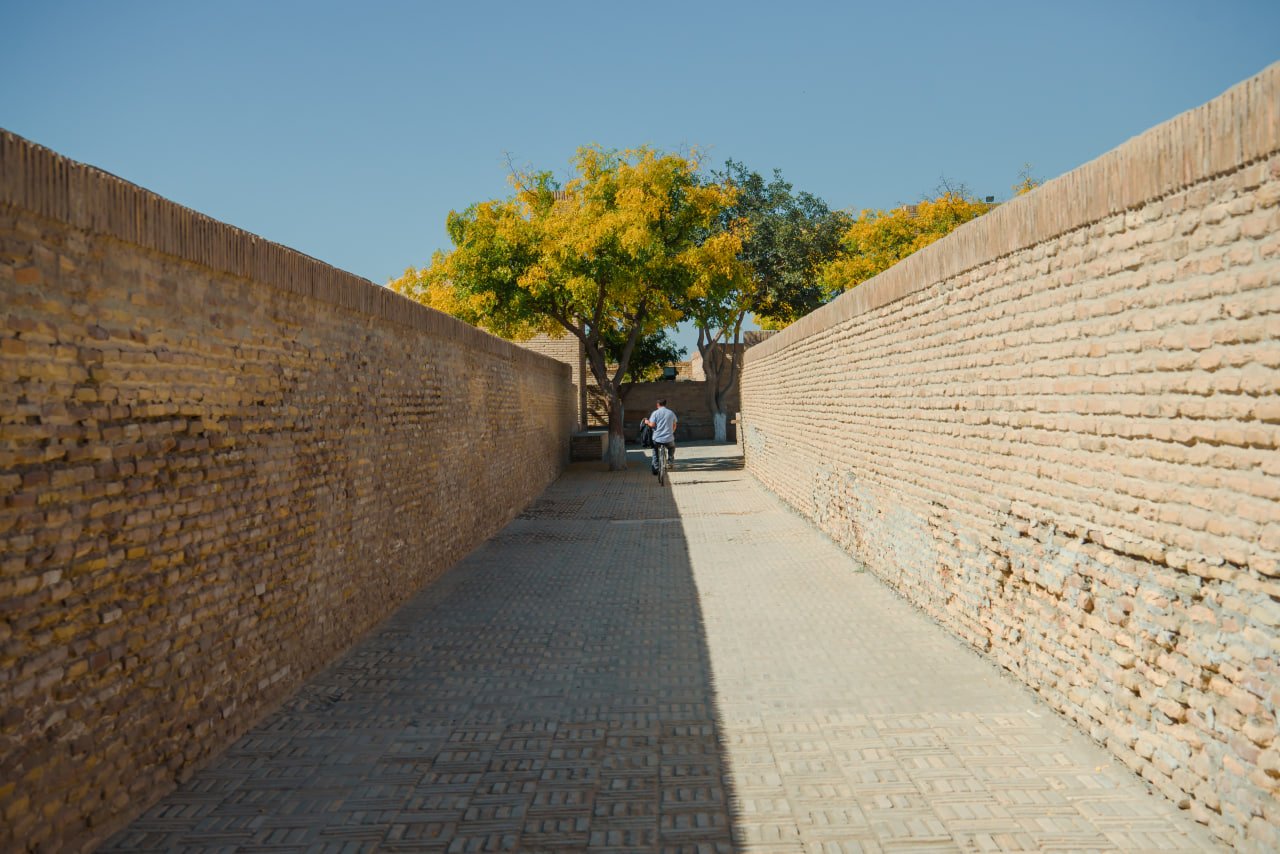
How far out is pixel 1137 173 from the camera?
12.1 feet

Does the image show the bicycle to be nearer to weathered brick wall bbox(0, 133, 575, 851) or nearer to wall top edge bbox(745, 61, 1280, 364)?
weathered brick wall bbox(0, 133, 575, 851)

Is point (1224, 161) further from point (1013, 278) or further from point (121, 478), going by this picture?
point (121, 478)

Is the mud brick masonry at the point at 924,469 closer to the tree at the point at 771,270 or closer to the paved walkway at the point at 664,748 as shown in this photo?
the paved walkway at the point at 664,748

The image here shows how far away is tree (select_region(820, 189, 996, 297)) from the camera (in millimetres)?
30016

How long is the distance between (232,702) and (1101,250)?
463 cm

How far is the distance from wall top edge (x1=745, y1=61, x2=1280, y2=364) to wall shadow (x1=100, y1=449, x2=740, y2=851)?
304 cm

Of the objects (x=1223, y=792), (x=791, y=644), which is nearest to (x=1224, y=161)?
(x=1223, y=792)

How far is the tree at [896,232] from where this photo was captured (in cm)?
3002

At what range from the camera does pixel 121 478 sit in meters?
3.51

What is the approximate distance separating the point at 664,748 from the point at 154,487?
2564 millimetres

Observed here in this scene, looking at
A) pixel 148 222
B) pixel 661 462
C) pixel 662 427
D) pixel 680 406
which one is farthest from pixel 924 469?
pixel 680 406

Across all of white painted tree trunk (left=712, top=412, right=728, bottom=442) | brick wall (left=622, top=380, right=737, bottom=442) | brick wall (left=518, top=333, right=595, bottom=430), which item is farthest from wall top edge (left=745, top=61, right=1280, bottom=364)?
brick wall (left=622, top=380, right=737, bottom=442)

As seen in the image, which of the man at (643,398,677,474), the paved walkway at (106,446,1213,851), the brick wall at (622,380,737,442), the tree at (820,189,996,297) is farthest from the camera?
the brick wall at (622,380,737,442)

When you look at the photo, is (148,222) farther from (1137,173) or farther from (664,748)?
(1137,173)
